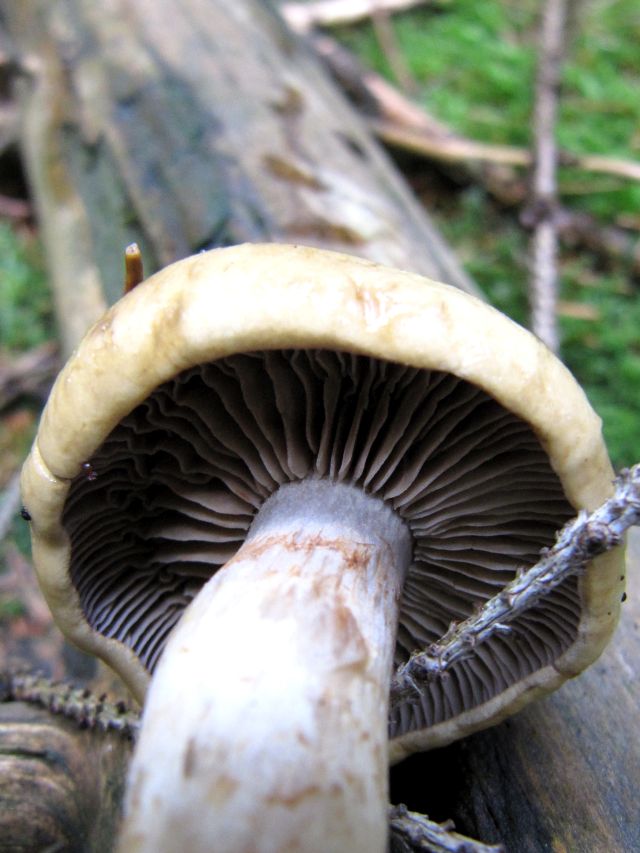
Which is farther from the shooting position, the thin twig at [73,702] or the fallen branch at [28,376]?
the fallen branch at [28,376]

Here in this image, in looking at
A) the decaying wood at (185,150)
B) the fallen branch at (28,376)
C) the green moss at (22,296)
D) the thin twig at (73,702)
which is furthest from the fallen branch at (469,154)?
the thin twig at (73,702)

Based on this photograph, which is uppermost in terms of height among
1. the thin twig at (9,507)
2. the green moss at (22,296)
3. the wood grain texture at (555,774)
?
the green moss at (22,296)

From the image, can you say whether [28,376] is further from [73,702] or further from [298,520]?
[298,520]

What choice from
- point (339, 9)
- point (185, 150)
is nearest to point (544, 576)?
point (185, 150)

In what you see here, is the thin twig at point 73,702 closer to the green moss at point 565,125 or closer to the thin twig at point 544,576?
the thin twig at point 544,576

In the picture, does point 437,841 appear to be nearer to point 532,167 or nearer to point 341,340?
point 341,340

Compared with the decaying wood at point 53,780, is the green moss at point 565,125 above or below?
above

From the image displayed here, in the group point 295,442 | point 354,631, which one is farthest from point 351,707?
point 295,442
